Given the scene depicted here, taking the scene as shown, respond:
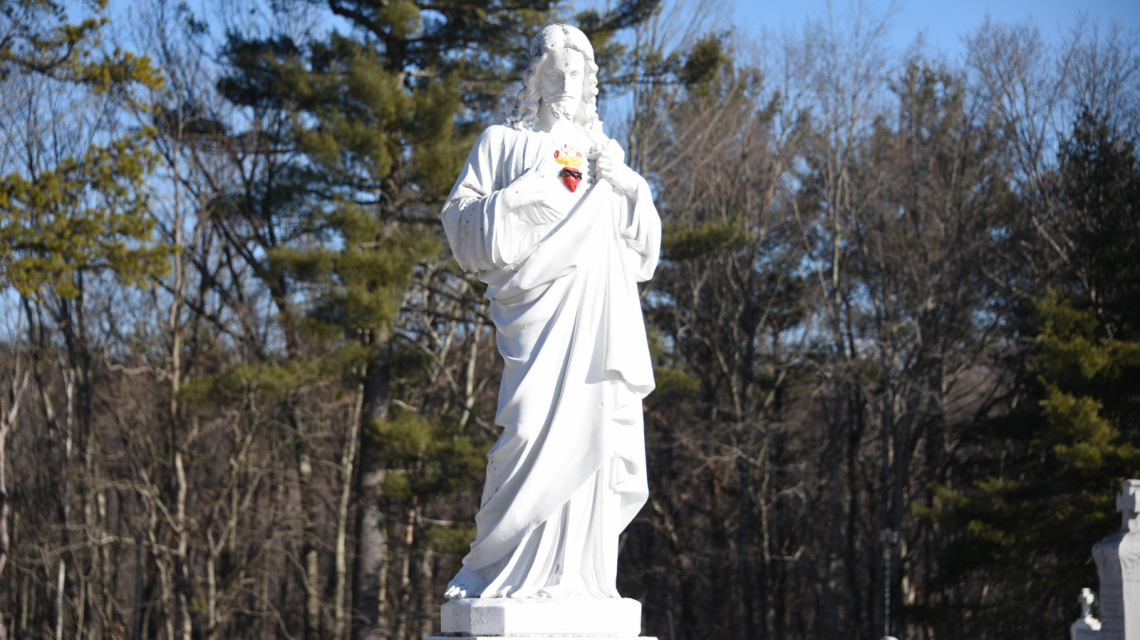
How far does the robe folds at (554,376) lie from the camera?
13.9 feet

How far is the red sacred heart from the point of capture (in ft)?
15.0

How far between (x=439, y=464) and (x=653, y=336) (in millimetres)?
3657

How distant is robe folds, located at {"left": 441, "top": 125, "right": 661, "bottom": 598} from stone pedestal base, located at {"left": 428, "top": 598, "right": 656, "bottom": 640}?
10 cm

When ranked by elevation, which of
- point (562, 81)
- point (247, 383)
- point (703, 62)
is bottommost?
point (562, 81)

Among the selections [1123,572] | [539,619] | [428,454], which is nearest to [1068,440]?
[1123,572]

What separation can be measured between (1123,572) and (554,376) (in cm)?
649

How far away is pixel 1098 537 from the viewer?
49.1 feet

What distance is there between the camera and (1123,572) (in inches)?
353

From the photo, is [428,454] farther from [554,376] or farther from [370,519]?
[554,376]

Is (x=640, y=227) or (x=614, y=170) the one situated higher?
(x=614, y=170)

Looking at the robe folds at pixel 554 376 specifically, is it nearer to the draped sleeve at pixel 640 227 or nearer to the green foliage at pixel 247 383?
the draped sleeve at pixel 640 227

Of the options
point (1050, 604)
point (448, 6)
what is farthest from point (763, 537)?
point (448, 6)

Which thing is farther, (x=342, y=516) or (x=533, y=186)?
(x=342, y=516)

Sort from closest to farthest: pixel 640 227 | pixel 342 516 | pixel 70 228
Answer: pixel 640 227
pixel 70 228
pixel 342 516
